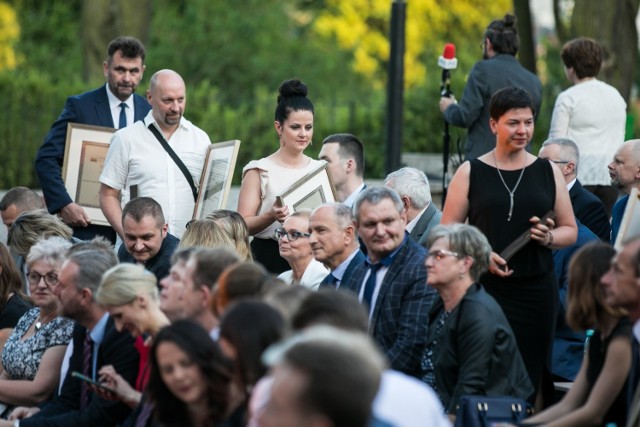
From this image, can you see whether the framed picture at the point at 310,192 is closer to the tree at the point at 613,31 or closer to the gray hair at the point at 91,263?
the gray hair at the point at 91,263

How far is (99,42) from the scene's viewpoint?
18.3 metres

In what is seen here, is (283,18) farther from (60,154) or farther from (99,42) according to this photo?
(60,154)

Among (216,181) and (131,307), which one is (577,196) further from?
(131,307)

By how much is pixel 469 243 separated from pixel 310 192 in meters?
2.49

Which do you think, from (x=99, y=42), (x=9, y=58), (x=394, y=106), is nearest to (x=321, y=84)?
(x=9, y=58)

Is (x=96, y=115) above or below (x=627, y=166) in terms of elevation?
above

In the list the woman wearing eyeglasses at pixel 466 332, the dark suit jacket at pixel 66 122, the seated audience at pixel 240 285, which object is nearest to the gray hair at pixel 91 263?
the seated audience at pixel 240 285

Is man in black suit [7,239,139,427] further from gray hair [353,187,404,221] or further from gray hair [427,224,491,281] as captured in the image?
gray hair [427,224,491,281]

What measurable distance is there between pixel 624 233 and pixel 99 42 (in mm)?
11855

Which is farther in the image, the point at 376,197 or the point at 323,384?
the point at 376,197

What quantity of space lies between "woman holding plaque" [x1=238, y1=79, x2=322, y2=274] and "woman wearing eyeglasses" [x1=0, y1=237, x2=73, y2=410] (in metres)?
1.48

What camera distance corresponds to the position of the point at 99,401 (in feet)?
21.7

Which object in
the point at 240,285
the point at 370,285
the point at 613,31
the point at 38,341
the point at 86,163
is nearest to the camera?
the point at 240,285

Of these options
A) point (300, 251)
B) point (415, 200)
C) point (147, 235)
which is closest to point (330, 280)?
point (300, 251)
